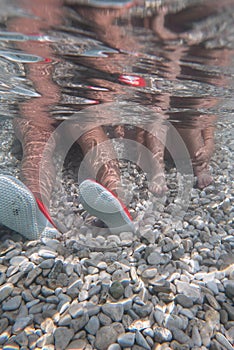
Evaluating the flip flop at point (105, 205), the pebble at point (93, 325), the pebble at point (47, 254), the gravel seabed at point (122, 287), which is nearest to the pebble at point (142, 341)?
the gravel seabed at point (122, 287)

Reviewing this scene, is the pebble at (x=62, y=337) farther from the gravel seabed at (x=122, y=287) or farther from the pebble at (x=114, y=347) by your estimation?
the pebble at (x=114, y=347)

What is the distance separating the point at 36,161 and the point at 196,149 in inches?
128

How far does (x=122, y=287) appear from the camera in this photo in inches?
82.0

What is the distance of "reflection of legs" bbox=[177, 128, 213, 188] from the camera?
4262 mm

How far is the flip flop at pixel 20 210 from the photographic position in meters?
2.32

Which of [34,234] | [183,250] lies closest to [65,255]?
[34,234]

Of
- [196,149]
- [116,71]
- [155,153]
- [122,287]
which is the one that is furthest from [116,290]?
[196,149]

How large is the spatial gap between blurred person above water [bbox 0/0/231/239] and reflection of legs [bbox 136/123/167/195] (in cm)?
2

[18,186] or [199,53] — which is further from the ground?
[199,53]

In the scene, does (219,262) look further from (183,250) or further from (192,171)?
(192,171)

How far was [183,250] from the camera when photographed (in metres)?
2.64

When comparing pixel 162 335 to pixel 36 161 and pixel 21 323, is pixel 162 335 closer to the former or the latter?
pixel 21 323

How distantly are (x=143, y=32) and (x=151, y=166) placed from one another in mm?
2546

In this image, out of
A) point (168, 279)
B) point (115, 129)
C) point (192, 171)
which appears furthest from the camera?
point (115, 129)
